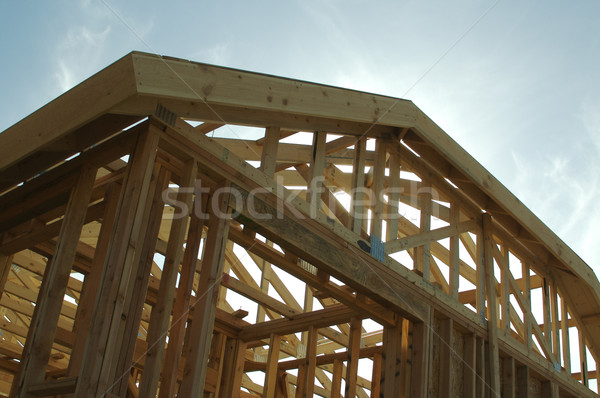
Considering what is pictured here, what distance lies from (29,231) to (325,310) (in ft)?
13.1

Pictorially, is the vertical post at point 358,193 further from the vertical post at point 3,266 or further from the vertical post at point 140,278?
the vertical post at point 3,266

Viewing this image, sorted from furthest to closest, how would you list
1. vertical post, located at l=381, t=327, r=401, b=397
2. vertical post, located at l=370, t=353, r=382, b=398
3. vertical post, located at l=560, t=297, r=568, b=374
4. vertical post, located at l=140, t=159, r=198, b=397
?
vertical post, located at l=370, t=353, r=382, b=398 < vertical post, located at l=560, t=297, r=568, b=374 < vertical post, located at l=381, t=327, r=401, b=397 < vertical post, located at l=140, t=159, r=198, b=397

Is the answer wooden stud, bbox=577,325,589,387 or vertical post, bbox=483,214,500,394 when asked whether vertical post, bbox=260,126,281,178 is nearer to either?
vertical post, bbox=483,214,500,394

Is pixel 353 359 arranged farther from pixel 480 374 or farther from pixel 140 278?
pixel 140 278

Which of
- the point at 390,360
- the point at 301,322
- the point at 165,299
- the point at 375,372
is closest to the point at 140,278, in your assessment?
the point at 165,299

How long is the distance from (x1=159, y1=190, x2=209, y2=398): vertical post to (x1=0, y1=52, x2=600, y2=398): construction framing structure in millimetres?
17

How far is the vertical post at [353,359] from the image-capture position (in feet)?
29.2

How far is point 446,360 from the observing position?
25.6ft

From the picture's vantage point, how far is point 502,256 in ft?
30.4

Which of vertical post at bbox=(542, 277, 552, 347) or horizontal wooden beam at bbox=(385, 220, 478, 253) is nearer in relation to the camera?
horizontal wooden beam at bbox=(385, 220, 478, 253)

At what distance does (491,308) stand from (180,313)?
460cm

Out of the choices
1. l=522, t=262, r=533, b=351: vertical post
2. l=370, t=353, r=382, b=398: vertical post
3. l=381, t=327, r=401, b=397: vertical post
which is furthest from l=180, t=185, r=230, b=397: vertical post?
l=370, t=353, r=382, b=398: vertical post

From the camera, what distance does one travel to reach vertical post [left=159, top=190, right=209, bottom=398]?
5.34m

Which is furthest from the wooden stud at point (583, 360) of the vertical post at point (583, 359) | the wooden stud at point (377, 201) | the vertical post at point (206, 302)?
the vertical post at point (206, 302)
